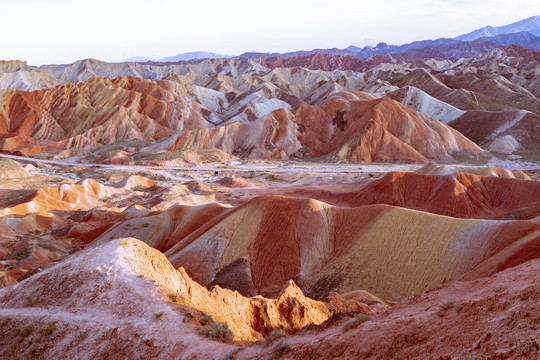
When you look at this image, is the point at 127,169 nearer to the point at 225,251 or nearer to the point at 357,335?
the point at 225,251

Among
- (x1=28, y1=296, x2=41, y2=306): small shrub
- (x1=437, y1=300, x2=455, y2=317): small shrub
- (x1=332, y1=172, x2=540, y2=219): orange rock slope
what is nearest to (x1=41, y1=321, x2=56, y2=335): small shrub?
(x1=28, y1=296, x2=41, y2=306): small shrub

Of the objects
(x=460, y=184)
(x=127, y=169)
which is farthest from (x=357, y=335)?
(x=127, y=169)

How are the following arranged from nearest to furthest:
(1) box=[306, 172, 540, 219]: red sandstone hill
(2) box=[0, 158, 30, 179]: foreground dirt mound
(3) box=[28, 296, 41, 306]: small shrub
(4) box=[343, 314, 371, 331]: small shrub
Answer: (4) box=[343, 314, 371, 331]: small shrub, (3) box=[28, 296, 41, 306]: small shrub, (1) box=[306, 172, 540, 219]: red sandstone hill, (2) box=[0, 158, 30, 179]: foreground dirt mound

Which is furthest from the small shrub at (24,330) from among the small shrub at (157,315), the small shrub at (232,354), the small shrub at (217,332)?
the small shrub at (232,354)

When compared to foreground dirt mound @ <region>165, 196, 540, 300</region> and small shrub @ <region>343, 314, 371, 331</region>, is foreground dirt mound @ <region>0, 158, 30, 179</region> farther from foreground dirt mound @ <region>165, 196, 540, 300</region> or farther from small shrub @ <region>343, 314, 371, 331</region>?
small shrub @ <region>343, 314, 371, 331</region>

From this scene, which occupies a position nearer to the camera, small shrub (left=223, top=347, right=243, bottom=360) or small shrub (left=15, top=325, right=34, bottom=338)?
small shrub (left=223, top=347, right=243, bottom=360)

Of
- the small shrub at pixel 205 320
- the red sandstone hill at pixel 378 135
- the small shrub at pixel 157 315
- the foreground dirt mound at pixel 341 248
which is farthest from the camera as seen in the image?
the red sandstone hill at pixel 378 135

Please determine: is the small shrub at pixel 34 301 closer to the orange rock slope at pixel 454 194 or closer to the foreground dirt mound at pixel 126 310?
the foreground dirt mound at pixel 126 310
